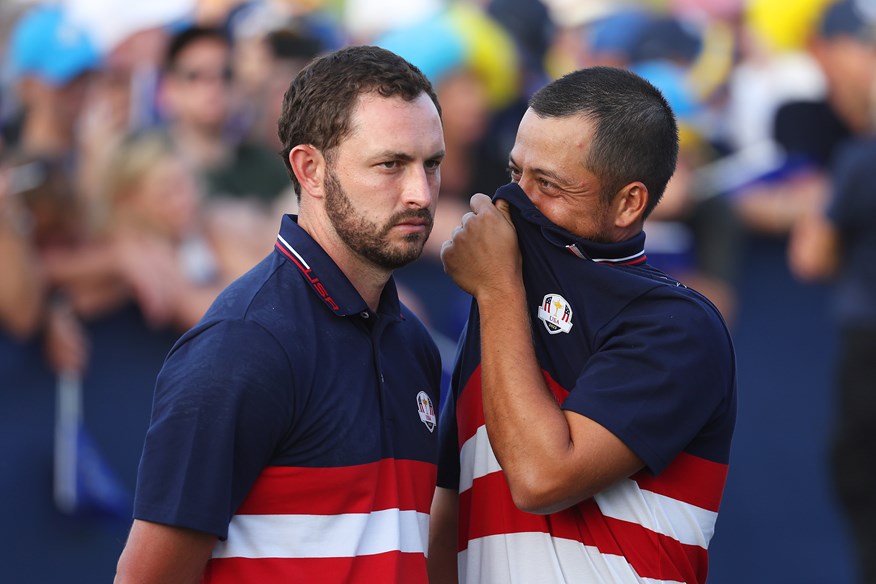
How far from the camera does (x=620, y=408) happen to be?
2521 mm

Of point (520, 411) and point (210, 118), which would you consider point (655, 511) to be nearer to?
point (520, 411)

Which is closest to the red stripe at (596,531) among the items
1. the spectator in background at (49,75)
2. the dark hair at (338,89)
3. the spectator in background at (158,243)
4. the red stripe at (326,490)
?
the red stripe at (326,490)

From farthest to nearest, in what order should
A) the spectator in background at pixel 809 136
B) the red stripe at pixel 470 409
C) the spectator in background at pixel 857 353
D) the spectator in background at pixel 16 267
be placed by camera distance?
the spectator in background at pixel 809 136 < the spectator in background at pixel 857 353 < the spectator in background at pixel 16 267 < the red stripe at pixel 470 409

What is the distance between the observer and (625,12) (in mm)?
7273

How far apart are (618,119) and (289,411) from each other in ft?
3.13

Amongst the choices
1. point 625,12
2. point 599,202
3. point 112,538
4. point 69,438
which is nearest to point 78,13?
point 69,438

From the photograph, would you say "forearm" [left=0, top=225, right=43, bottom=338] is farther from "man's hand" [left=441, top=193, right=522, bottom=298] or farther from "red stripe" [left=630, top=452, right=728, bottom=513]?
"red stripe" [left=630, top=452, right=728, bottom=513]

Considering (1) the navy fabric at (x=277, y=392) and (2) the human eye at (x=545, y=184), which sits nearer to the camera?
(1) the navy fabric at (x=277, y=392)

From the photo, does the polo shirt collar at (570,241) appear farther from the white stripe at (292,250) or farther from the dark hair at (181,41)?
the dark hair at (181,41)

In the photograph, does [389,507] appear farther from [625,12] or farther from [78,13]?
[625,12]

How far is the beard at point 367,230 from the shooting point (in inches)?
101

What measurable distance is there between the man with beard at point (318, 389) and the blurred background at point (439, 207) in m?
3.12

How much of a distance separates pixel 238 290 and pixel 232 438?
0.34 meters

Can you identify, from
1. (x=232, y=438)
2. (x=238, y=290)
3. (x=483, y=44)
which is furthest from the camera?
(x=483, y=44)
